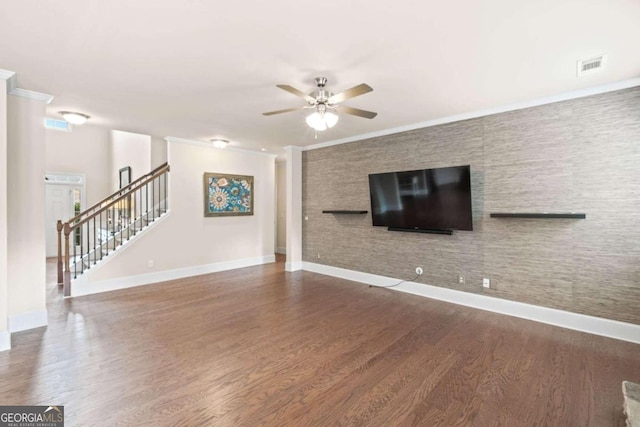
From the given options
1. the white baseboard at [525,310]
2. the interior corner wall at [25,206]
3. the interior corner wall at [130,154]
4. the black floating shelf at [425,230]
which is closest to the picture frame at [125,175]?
the interior corner wall at [130,154]

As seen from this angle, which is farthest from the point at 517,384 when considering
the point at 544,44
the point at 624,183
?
the point at 544,44

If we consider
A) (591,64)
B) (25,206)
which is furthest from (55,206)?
(591,64)

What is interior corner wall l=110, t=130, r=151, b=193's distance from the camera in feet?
23.7

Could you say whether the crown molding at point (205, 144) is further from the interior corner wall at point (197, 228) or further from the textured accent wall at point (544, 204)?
the textured accent wall at point (544, 204)

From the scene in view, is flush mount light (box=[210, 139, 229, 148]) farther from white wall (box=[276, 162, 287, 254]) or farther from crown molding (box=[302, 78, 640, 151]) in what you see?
white wall (box=[276, 162, 287, 254])

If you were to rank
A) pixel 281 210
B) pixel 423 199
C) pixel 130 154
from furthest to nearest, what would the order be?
pixel 281 210 < pixel 130 154 < pixel 423 199

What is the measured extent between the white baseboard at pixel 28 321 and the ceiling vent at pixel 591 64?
6.46 metres

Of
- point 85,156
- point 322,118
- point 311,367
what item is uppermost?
point 85,156

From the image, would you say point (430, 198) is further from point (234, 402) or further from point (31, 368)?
point (31, 368)

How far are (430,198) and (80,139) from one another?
970cm

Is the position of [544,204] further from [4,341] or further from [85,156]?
[85,156]

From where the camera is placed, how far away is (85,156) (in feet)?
28.4

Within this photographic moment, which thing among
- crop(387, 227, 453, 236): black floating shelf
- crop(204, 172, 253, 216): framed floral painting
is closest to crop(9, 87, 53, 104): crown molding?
crop(204, 172, 253, 216): framed floral painting

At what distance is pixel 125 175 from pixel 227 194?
3.44m
